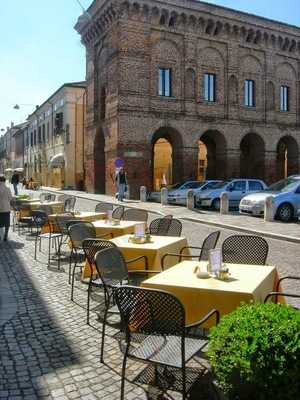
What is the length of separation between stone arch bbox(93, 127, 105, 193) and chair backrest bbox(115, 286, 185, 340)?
29.6m

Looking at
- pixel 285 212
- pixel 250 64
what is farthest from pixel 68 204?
pixel 250 64

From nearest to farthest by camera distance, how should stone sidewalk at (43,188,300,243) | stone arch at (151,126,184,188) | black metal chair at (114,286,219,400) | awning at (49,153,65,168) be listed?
black metal chair at (114,286,219,400) < stone sidewalk at (43,188,300,243) < stone arch at (151,126,184,188) < awning at (49,153,65,168)

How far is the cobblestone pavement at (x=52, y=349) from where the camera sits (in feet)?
13.3

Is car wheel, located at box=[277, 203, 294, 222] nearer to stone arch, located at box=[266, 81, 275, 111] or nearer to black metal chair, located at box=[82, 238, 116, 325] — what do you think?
black metal chair, located at box=[82, 238, 116, 325]

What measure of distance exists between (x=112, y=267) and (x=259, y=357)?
112 inches

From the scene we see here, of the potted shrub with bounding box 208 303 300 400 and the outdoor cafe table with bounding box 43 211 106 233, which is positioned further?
the outdoor cafe table with bounding box 43 211 106 233

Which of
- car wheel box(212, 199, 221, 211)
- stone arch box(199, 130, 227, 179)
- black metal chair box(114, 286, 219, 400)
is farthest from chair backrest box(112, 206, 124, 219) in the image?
stone arch box(199, 130, 227, 179)

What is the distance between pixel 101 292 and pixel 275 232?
8.09m

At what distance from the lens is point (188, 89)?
1211 inches

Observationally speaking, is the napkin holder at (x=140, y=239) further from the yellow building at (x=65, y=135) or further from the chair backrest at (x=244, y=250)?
the yellow building at (x=65, y=135)

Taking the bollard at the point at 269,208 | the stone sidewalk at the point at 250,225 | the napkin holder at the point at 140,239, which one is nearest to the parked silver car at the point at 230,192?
the stone sidewalk at the point at 250,225

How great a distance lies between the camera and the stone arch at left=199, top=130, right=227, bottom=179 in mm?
32500

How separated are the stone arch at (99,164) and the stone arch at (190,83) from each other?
681 centimetres

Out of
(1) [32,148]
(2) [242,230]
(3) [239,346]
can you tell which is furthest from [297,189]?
(1) [32,148]
